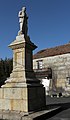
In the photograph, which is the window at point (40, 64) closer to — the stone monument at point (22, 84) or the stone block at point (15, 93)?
the stone monument at point (22, 84)

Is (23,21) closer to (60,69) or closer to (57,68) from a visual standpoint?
(60,69)

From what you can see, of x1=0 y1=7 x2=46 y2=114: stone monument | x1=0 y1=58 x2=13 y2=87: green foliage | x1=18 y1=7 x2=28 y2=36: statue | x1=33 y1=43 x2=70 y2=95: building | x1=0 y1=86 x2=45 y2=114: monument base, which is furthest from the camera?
x1=0 y1=58 x2=13 y2=87: green foliage

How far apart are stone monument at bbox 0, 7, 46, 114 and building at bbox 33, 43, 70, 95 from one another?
1717cm

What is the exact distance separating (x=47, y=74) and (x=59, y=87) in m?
2.56

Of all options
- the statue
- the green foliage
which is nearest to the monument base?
the statue

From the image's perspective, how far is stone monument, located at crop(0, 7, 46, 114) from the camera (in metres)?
8.64

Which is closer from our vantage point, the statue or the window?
the statue

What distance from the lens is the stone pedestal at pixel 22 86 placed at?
340 inches

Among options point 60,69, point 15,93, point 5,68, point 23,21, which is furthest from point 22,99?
point 5,68

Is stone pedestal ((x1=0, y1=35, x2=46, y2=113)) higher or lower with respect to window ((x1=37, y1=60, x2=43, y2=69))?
lower

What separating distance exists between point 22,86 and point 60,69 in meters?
19.2

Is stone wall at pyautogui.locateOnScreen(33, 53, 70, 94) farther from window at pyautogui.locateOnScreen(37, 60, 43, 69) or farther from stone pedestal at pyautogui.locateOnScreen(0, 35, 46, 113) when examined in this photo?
stone pedestal at pyautogui.locateOnScreen(0, 35, 46, 113)

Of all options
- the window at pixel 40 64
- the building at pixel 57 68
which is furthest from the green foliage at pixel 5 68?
the building at pixel 57 68

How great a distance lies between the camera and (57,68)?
27.9 m
